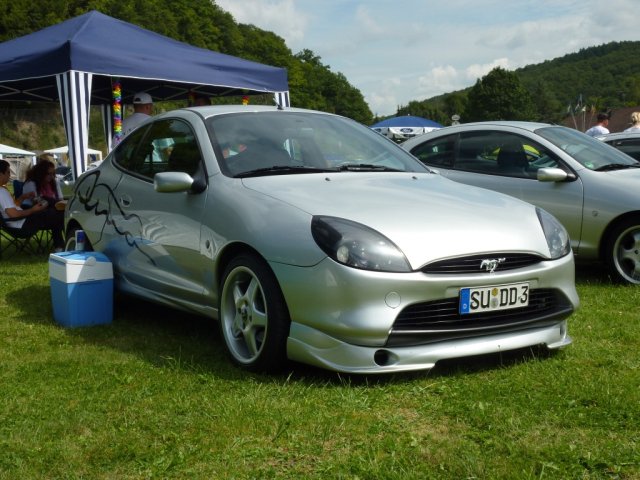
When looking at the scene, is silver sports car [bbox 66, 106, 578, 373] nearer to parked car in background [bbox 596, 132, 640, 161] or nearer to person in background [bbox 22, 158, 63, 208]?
person in background [bbox 22, 158, 63, 208]

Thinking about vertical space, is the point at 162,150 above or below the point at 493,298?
above

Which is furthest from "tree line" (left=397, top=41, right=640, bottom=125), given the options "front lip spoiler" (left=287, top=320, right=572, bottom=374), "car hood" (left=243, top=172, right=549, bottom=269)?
"front lip spoiler" (left=287, top=320, right=572, bottom=374)

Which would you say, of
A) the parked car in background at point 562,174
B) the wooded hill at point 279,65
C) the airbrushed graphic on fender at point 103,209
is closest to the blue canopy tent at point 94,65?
the airbrushed graphic on fender at point 103,209

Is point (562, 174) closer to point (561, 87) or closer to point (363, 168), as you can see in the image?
point (363, 168)

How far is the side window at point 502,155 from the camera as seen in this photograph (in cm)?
709

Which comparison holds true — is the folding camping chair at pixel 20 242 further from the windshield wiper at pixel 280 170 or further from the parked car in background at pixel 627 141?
the parked car in background at pixel 627 141

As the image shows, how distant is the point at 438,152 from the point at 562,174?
144 centimetres

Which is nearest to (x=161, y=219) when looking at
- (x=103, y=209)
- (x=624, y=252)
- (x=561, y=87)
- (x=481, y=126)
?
(x=103, y=209)

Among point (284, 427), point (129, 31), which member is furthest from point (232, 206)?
point (129, 31)

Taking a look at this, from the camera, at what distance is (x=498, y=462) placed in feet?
9.02

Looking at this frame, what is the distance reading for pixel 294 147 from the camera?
15.6 ft

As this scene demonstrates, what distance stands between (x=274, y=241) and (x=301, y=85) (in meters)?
102

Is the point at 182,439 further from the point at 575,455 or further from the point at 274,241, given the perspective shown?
the point at 575,455

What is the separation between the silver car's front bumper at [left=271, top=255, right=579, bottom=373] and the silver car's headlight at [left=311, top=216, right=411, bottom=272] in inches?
1.7
